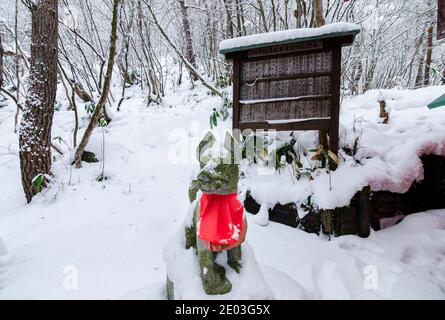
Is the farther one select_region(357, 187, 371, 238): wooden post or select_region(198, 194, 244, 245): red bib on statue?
select_region(357, 187, 371, 238): wooden post

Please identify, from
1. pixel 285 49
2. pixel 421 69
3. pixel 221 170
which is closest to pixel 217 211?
pixel 221 170

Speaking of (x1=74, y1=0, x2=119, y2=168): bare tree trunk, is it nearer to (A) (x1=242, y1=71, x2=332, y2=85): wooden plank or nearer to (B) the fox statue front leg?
(A) (x1=242, y1=71, x2=332, y2=85): wooden plank

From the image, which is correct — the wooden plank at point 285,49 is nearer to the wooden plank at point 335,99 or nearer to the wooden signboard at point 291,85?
the wooden signboard at point 291,85

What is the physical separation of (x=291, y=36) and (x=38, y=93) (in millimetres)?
4057

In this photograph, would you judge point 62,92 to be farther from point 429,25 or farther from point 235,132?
point 429,25

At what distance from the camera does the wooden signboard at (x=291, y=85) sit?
362cm

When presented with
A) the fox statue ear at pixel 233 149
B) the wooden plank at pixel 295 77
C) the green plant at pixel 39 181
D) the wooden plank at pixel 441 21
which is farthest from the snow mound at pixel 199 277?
the green plant at pixel 39 181

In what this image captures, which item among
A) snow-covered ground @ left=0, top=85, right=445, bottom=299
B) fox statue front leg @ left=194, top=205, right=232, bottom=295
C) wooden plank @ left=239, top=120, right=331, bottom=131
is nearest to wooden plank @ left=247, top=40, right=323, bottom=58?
wooden plank @ left=239, top=120, right=331, bottom=131

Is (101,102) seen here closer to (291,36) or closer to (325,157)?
(291,36)

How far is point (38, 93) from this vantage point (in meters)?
4.47

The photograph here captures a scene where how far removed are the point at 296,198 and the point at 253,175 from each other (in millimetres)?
850

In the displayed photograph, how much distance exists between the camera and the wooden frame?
362 centimetres

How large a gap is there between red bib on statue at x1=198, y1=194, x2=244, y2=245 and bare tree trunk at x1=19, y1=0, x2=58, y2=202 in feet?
13.1

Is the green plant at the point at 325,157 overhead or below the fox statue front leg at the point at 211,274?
overhead
